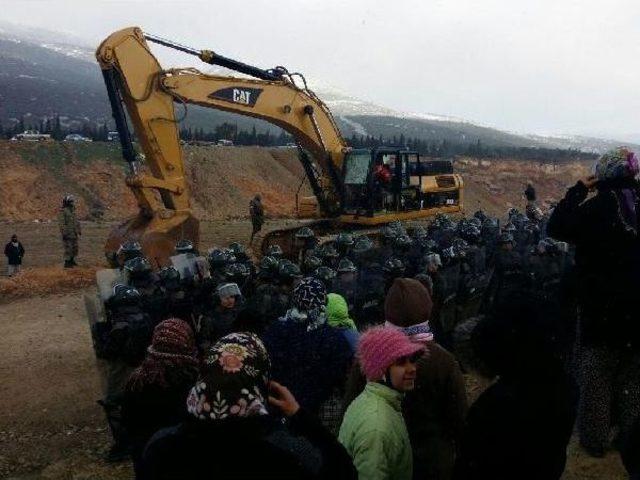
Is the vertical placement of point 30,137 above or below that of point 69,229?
above

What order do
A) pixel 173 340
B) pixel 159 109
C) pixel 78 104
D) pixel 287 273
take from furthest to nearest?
pixel 78 104
pixel 159 109
pixel 287 273
pixel 173 340

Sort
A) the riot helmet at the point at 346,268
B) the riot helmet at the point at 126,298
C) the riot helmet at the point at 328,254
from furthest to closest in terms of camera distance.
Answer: the riot helmet at the point at 328,254
the riot helmet at the point at 346,268
the riot helmet at the point at 126,298

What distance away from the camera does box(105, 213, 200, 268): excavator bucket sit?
Answer: 37.7ft

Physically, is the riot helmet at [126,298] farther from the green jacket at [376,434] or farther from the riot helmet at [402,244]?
the green jacket at [376,434]

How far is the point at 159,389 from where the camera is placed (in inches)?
136

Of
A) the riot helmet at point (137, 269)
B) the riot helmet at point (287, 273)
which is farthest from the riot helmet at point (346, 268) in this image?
the riot helmet at point (137, 269)

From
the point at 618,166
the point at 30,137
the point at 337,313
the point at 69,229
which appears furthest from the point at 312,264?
the point at 30,137

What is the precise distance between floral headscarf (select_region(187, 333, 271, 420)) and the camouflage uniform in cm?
1374

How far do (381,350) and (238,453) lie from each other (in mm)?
961

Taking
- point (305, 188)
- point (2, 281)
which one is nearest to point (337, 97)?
point (305, 188)

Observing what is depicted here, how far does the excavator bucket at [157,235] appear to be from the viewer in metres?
11.5

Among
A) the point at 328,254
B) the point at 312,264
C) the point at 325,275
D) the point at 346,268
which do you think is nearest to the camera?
the point at 325,275

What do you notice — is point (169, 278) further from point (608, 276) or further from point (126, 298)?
point (608, 276)

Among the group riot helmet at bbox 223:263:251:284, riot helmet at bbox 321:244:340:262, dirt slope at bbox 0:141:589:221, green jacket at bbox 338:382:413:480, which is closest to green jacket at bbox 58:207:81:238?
riot helmet at bbox 321:244:340:262
